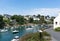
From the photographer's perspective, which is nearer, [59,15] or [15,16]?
[59,15]

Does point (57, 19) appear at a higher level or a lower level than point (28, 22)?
higher

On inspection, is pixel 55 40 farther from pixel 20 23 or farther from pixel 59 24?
pixel 20 23

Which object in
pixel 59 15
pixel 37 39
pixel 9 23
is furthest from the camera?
pixel 9 23

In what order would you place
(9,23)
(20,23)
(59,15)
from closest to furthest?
(59,15) < (9,23) < (20,23)

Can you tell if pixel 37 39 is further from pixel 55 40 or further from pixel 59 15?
pixel 59 15

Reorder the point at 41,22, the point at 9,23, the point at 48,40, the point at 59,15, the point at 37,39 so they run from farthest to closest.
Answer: the point at 41,22 → the point at 9,23 → the point at 59,15 → the point at 48,40 → the point at 37,39

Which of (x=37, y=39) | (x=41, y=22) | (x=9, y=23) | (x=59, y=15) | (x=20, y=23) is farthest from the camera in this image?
(x=41, y=22)

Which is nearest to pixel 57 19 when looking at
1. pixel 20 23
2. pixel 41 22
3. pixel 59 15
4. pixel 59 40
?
pixel 59 15

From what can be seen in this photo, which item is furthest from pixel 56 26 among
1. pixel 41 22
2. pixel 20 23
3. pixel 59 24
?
pixel 41 22

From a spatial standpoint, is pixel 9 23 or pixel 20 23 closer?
pixel 9 23
